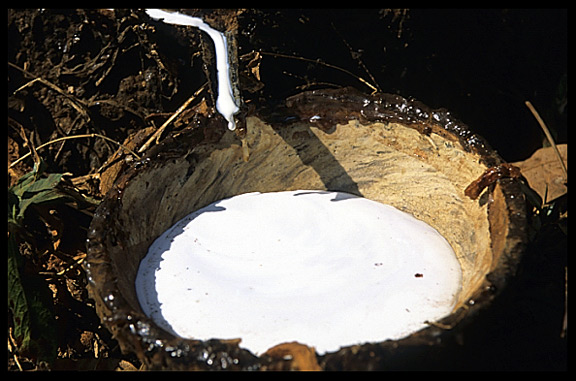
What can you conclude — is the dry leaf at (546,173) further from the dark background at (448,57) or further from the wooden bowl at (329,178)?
the wooden bowl at (329,178)

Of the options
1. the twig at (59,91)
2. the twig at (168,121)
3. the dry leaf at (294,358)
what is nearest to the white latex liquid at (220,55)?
the twig at (168,121)

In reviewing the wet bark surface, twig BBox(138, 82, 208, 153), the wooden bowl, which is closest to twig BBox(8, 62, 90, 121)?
the wet bark surface

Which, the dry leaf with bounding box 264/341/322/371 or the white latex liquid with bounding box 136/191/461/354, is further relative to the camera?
the white latex liquid with bounding box 136/191/461/354

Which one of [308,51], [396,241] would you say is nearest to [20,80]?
[308,51]

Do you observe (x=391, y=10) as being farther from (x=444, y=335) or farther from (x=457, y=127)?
(x=444, y=335)

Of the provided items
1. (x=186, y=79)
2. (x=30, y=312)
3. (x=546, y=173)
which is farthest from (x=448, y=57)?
(x=30, y=312)

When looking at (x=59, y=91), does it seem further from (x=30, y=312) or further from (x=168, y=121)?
(x=30, y=312)

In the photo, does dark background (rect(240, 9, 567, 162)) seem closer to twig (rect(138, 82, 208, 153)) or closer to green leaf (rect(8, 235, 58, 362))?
twig (rect(138, 82, 208, 153))
